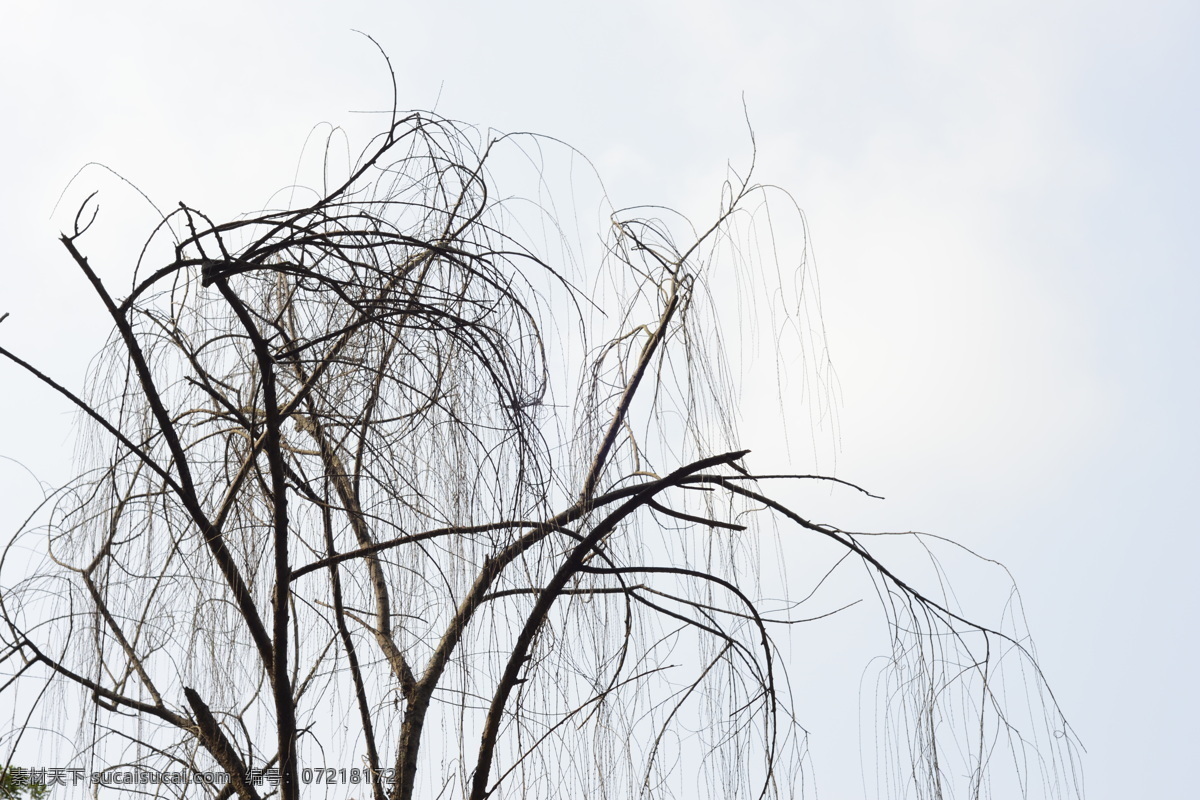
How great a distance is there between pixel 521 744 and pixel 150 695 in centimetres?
55

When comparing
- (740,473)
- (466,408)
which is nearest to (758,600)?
(740,473)

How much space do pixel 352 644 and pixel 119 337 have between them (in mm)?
570

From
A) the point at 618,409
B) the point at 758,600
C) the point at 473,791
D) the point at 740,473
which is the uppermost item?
the point at 618,409

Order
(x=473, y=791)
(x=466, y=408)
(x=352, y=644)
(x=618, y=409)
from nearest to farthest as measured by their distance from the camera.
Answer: (x=466, y=408) < (x=473, y=791) < (x=352, y=644) < (x=618, y=409)

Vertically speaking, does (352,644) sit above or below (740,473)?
below

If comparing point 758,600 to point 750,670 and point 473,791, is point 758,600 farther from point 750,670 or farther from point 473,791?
point 473,791

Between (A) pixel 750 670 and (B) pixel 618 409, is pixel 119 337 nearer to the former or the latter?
(B) pixel 618 409

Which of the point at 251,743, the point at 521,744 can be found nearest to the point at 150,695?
the point at 251,743

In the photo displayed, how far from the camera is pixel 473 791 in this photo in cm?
157

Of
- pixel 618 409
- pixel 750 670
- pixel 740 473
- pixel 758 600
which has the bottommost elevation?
pixel 750 670

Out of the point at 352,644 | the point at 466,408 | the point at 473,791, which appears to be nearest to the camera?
the point at 466,408

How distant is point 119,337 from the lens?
59.5 inches

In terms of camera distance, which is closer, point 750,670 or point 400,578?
point 400,578

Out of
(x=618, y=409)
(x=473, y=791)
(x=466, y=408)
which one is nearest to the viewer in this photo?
(x=466, y=408)
